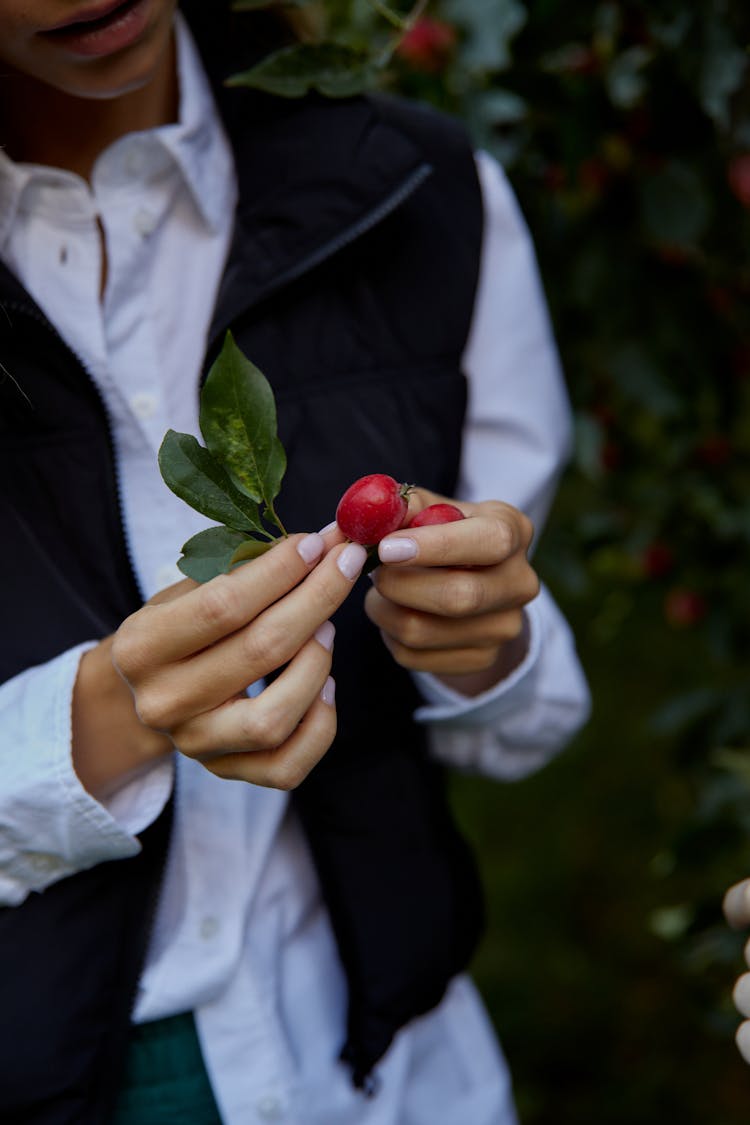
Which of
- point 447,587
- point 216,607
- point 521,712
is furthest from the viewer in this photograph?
point 521,712

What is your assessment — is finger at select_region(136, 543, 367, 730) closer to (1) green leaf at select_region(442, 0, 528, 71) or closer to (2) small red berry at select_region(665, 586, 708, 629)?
(1) green leaf at select_region(442, 0, 528, 71)

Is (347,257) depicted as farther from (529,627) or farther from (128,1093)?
(128,1093)

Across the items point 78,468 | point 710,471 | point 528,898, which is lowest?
point 528,898

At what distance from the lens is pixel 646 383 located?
1.69m

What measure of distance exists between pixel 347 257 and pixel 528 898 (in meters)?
2.05

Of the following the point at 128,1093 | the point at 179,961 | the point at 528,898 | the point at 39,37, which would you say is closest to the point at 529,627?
the point at 179,961

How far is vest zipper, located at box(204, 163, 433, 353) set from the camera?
104 cm

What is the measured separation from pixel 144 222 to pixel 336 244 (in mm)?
183

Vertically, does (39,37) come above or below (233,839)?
above

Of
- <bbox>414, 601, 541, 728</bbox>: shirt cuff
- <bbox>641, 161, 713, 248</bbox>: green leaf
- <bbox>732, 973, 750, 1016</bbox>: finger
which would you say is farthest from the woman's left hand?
<bbox>641, 161, 713, 248</bbox>: green leaf

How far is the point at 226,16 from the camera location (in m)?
1.27

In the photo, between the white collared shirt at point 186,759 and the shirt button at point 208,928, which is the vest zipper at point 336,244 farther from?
the shirt button at point 208,928

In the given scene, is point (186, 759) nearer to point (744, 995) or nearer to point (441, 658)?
point (441, 658)

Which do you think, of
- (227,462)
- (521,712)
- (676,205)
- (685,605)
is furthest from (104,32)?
(685,605)
